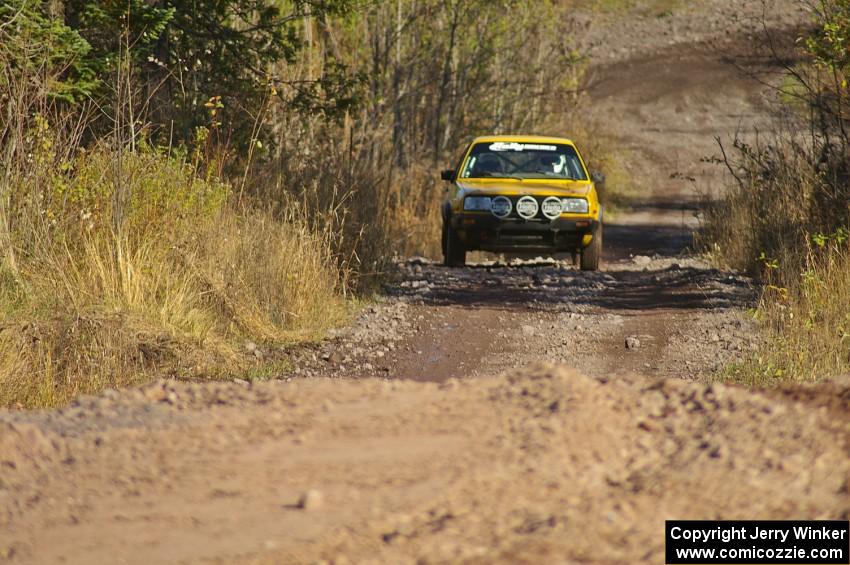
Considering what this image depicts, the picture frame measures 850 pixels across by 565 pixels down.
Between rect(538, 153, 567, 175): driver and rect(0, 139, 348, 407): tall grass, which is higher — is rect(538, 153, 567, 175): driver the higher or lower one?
the higher one

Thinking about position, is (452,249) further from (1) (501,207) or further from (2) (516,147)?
(2) (516,147)

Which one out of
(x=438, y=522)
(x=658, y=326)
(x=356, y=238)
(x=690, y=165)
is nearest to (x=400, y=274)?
(x=356, y=238)

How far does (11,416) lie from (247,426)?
4.21 ft

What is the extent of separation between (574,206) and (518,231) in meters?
0.68

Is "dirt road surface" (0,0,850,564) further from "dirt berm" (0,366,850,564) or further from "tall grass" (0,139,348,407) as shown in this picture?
"tall grass" (0,139,348,407)

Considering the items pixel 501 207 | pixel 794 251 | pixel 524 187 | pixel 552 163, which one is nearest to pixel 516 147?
pixel 552 163

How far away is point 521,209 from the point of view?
15.2 metres

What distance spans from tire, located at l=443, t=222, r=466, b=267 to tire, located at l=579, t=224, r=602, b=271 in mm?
1357

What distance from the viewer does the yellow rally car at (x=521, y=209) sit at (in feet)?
49.9

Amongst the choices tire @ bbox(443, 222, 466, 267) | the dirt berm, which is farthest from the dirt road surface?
tire @ bbox(443, 222, 466, 267)

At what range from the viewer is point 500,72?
26.7m

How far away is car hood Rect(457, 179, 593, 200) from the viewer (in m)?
15.3

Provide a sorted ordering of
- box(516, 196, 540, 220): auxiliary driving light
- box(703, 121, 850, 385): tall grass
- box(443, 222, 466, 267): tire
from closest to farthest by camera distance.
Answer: box(703, 121, 850, 385): tall grass, box(516, 196, 540, 220): auxiliary driving light, box(443, 222, 466, 267): tire

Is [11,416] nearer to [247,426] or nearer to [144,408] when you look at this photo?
[144,408]
